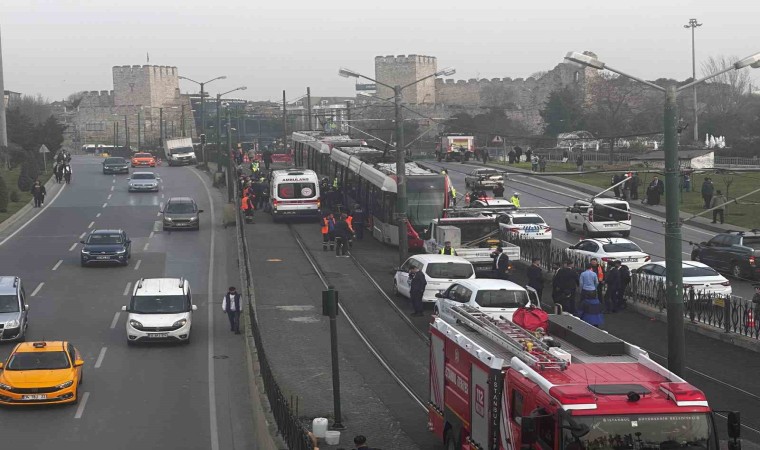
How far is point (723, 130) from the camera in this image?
8881 centimetres

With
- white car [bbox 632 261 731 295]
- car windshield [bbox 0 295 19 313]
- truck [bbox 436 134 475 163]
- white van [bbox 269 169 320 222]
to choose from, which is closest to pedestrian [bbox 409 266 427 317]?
white car [bbox 632 261 731 295]

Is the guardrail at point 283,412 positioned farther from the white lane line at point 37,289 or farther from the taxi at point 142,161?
the taxi at point 142,161

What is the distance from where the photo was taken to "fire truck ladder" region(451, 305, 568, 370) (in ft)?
41.4

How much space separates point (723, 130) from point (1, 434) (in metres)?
77.4

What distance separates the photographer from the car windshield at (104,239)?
124ft

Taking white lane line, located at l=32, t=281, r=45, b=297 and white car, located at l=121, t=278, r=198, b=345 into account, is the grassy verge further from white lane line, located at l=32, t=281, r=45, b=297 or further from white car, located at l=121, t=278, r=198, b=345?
white lane line, located at l=32, t=281, r=45, b=297

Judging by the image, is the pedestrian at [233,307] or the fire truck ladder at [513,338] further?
the pedestrian at [233,307]

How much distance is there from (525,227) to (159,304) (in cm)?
1553

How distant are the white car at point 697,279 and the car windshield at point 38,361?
1382 centimetres

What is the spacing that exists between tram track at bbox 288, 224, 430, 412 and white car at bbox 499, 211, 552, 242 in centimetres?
525

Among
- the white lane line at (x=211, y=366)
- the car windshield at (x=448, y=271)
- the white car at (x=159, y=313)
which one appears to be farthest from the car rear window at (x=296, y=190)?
the car windshield at (x=448, y=271)

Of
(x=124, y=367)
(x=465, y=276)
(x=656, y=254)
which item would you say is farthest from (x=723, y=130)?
(x=124, y=367)

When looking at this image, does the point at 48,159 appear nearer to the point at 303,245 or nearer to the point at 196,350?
the point at 303,245

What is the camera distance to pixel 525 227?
127 feet
